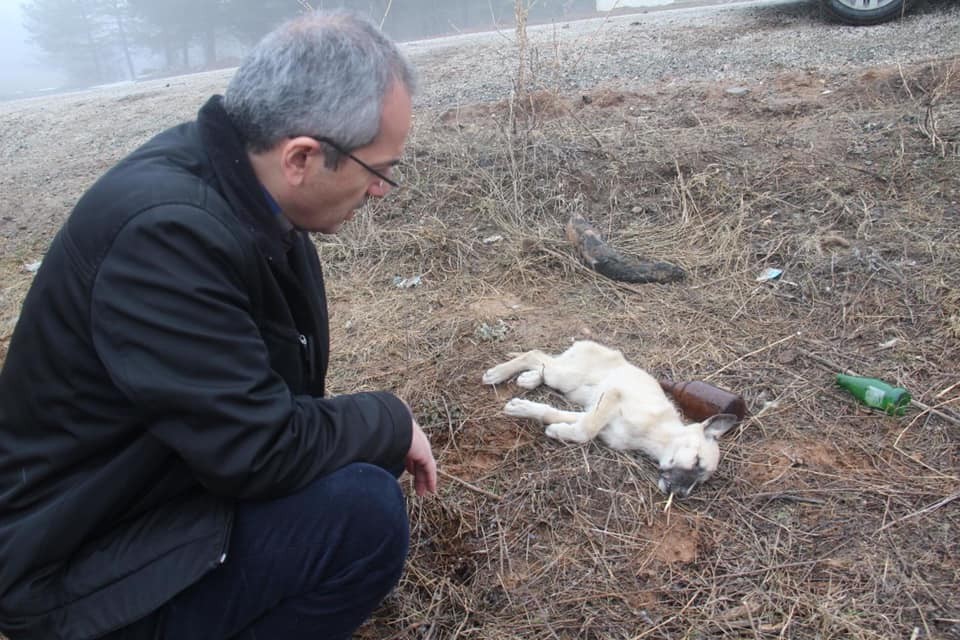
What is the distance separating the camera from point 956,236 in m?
3.55

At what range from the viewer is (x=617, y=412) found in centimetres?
272

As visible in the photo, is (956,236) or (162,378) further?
(956,236)

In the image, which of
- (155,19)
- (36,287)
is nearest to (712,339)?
(36,287)

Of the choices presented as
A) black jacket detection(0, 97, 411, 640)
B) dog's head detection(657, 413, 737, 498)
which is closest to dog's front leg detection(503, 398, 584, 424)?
dog's head detection(657, 413, 737, 498)

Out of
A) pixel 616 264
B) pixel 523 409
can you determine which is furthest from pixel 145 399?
pixel 616 264

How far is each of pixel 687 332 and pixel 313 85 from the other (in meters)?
2.42

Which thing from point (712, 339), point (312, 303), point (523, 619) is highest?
point (312, 303)

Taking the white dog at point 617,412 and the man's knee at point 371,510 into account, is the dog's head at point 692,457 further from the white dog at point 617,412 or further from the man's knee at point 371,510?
the man's knee at point 371,510

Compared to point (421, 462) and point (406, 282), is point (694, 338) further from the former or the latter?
point (421, 462)

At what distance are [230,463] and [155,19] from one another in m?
39.0

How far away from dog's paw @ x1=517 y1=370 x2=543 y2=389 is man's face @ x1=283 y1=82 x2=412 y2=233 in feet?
5.27

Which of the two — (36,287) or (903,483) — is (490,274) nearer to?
(903,483)

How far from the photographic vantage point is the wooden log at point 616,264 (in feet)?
12.2

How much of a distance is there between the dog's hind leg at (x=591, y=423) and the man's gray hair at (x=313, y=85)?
1590 millimetres
